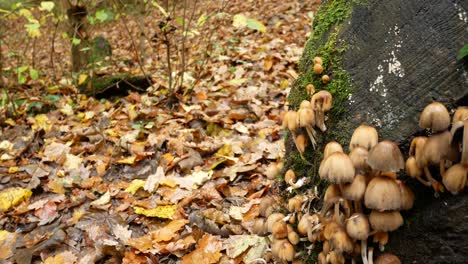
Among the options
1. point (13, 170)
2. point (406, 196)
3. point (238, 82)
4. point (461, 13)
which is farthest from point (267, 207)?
point (238, 82)

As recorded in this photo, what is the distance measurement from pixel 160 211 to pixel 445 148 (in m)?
2.54

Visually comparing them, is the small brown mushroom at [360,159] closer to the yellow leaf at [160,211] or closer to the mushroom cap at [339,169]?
the mushroom cap at [339,169]

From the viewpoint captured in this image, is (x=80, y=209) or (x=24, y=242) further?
(x=80, y=209)

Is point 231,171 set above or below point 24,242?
above

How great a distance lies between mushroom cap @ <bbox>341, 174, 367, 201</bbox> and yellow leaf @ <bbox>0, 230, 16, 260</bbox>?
2.92 metres

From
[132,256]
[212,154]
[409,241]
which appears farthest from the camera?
[212,154]

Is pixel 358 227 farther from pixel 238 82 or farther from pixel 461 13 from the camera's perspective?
pixel 238 82

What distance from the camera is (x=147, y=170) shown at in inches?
176

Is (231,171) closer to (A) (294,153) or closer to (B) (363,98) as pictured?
(A) (294,153)

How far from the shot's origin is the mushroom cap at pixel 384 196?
5.95 feet

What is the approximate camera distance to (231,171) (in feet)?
13.4

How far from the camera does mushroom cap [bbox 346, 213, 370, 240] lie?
1.90 metres

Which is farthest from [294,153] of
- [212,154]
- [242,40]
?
[242,40]

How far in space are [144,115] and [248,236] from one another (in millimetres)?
3106
